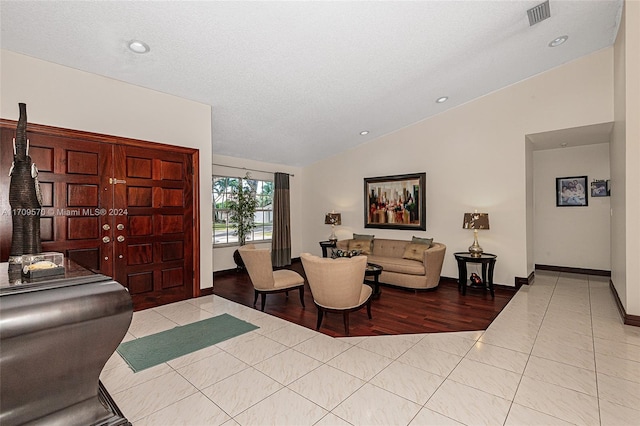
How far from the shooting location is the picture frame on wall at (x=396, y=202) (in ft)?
20.7

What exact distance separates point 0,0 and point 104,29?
72cm

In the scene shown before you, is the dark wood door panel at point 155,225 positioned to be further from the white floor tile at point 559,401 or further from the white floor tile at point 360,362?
the white floor tile at point 559,401

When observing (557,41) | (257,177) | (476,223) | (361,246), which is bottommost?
(361,246)

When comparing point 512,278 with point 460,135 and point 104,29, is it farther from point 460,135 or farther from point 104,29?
point 104,29

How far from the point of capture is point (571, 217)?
6.29m

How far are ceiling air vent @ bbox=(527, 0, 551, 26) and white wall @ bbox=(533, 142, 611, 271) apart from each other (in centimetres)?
401

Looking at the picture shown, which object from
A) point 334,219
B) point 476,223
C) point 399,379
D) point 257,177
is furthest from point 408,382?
point 257,177

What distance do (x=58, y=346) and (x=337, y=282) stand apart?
2387 mm

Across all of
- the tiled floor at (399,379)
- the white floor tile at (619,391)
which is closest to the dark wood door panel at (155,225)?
the tiled floor at (399,379)

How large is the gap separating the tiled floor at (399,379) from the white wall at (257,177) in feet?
10.2

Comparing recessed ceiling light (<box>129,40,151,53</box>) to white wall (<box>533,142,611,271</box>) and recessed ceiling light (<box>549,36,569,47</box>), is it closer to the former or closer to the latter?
recessed ceiling light (<box>549,36,569,47</box>)

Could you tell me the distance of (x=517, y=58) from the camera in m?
4.39

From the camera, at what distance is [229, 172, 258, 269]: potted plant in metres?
6.82

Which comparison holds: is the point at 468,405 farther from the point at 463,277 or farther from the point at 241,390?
the point at 463,277
